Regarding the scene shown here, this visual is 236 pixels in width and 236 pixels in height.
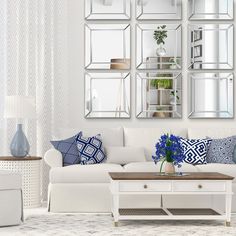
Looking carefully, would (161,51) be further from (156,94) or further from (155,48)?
(156,94)

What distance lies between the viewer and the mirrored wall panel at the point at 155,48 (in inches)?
309

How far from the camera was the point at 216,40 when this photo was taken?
7.87 metres

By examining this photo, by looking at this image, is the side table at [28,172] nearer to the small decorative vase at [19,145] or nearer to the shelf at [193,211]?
the small decorative vase at [19,145]

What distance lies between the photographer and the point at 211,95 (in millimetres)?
7871

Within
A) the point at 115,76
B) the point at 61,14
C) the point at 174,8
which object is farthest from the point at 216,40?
the point at 61,14

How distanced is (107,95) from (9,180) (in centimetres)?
239

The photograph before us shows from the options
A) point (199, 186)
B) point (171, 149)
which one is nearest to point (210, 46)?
point (171, 149)

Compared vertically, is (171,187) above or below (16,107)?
below

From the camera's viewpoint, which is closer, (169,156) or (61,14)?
(169,156)

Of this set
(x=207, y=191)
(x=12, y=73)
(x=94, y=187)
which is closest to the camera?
(x=207, y=191)

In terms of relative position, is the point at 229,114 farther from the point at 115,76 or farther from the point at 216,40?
the point at 115,76

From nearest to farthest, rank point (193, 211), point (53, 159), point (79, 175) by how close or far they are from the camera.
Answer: point (193, 211) < point (79, 175) < point (53, 159)

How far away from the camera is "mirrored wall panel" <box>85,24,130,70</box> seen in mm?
7816

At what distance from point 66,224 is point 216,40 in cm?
327
